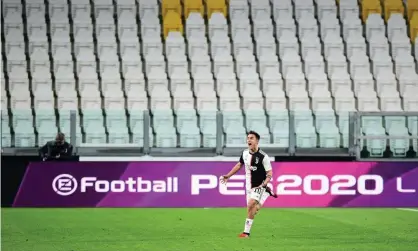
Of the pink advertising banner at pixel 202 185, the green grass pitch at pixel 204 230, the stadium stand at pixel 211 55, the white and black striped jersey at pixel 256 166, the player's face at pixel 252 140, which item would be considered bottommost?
the green grass pitch at pixel 204 230

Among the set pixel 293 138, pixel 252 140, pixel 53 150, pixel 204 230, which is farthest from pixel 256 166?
pixel 53 150

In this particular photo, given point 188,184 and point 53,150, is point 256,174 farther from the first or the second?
point 53,150

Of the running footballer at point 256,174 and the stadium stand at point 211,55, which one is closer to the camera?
the running footballer at point 256,174

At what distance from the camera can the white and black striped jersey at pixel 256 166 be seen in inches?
531

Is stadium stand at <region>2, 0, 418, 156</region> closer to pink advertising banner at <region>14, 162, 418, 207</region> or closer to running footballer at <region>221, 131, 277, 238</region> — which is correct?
pink advertising banner at <region>14, 162, 418, 207</region>

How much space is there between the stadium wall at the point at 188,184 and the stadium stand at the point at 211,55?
1.95 metres

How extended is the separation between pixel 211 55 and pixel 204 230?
8.93 meters

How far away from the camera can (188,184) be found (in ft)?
62.0

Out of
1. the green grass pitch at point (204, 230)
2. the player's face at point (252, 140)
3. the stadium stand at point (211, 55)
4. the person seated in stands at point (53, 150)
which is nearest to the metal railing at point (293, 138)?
the person seated in stands at point (53, 150)

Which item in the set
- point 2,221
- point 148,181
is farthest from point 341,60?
point 2,221

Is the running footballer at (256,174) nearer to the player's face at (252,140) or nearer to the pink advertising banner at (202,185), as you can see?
the player's face at (252,140)

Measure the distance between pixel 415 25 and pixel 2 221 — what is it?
43.1ft

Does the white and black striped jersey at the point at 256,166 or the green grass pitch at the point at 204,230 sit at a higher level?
the white and black striped jersey at the point at 256,166

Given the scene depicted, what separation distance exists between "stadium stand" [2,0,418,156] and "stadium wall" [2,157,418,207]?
6.40 ft
